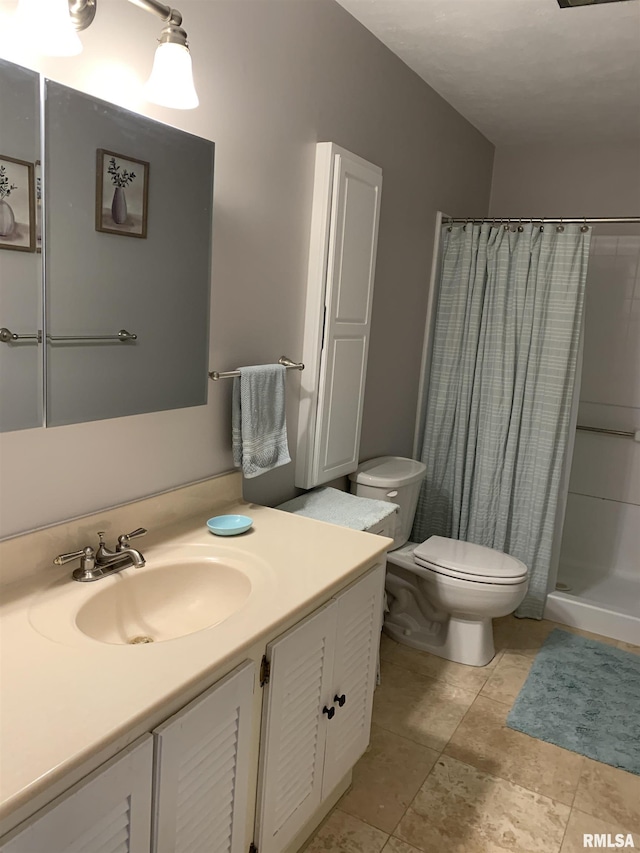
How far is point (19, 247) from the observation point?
131cm

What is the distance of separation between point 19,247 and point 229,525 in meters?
0.87

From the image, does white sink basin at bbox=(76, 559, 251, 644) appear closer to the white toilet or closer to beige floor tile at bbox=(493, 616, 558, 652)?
the white toilet

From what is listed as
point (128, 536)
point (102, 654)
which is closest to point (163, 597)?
point (128, 536)

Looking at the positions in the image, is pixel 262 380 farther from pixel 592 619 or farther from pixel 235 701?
pixel 592 619

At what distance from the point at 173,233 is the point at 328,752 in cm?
139

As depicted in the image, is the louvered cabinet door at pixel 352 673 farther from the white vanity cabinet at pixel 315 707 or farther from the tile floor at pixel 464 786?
the tile floor at pixel 464 786

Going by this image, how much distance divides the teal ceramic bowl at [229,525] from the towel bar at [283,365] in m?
0.40

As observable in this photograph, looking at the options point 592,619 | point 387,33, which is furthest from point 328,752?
point 387,33

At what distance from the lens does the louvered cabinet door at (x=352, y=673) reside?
1.70 m

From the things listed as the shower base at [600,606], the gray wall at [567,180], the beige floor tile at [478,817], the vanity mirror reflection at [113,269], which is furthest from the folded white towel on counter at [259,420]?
the gray wall at [567,180]

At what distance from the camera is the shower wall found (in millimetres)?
3480

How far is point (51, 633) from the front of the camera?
1.23 metres

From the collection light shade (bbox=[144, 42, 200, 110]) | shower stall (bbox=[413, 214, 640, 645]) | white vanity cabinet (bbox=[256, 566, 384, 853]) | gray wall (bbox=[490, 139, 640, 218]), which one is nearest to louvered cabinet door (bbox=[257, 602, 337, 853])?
white vanity cabinet (bbox=[256, 566, 384, 853])

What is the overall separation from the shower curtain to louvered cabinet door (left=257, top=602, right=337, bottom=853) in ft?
5.80
